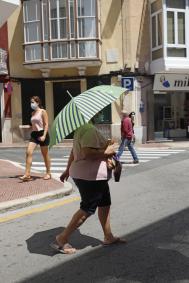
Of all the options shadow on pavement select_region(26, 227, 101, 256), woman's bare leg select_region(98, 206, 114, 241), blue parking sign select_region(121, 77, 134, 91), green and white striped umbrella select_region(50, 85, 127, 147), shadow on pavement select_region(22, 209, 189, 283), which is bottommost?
shadow on pavement select_region(26, 227, 101, 256)

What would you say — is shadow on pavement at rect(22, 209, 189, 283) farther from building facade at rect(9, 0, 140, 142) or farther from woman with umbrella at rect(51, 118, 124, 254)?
building facade at rect(9, 0, 140, 142)

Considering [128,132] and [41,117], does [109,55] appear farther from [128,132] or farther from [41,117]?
[41,117]

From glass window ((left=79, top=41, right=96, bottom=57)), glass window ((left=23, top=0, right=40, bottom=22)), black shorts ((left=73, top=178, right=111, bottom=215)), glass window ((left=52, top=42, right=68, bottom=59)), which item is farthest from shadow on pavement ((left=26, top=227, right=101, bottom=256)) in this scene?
glass window ((left=23, top=0, right=40, bottom=22))

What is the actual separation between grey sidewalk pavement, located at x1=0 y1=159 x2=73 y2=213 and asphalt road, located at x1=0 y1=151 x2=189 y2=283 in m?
0.22

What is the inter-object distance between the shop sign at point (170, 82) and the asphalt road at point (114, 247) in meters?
17.0

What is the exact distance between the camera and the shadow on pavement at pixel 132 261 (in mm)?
4453

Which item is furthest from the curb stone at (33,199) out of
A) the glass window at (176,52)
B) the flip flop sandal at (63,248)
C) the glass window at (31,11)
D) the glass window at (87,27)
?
the glass window at (31,11)

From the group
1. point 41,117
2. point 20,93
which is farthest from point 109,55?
Answer: point 41,117

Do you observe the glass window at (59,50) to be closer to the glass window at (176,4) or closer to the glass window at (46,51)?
the glass window at (46,51)

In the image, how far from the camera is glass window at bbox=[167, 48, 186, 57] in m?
24.3

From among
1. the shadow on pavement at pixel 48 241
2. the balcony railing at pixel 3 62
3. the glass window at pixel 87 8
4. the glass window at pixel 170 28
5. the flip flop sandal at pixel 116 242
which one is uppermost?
the glass window at pixel 87 8

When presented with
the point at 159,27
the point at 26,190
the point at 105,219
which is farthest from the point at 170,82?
the point at 105,219

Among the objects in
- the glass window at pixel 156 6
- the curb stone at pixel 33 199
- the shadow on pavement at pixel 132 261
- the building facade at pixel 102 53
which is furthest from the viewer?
the building facade at pixel 102 53

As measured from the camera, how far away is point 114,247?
17.6ft
